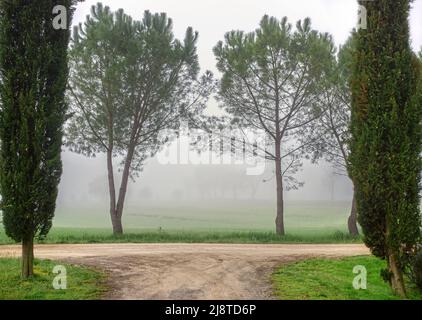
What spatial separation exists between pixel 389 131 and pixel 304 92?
16.9m

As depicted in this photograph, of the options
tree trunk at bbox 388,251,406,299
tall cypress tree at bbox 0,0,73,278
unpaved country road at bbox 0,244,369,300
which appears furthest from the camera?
tall cypress tree at bbox 0,0,73,278

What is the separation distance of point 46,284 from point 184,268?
4.28m

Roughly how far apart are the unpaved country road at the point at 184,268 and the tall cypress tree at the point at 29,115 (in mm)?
3100

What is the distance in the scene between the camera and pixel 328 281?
1217 cm

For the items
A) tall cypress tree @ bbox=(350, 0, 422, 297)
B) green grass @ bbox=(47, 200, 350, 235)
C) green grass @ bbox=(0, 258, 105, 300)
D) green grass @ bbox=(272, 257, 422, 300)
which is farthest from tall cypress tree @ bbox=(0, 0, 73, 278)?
green grass @ bbox=(47, 200, 350, 235)

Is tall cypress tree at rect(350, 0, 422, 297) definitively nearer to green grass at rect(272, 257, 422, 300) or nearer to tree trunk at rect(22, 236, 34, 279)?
green grass at rect(272, 257, 422, 300)

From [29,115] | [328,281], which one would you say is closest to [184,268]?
[328,281]

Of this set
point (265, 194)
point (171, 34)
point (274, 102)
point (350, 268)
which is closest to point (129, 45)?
point (171, 34)

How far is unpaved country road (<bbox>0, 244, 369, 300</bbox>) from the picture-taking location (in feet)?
36.0

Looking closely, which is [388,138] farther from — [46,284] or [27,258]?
[27,258]

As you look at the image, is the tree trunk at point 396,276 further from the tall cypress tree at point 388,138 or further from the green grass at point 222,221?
the green grass at point 222,221

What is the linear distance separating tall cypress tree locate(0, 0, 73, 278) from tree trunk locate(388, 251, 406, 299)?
9758 millimetres
